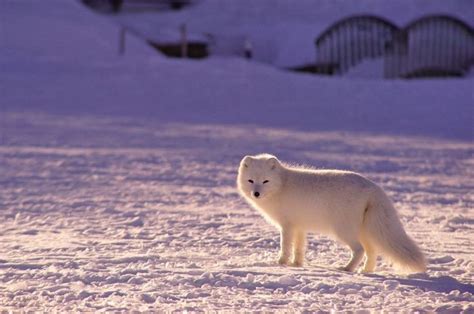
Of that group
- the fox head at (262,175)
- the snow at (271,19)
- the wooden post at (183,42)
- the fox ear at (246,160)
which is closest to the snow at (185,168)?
the fox head at (262,175)

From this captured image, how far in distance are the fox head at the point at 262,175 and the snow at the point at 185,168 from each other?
0.42m

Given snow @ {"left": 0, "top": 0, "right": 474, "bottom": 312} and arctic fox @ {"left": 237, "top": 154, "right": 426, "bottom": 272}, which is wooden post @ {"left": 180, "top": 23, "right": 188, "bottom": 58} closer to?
snow @ {"left": 0, "top": 0, "right": 474, "bottom": 312}

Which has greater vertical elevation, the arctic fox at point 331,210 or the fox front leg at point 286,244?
the arctic fox at point 331,210

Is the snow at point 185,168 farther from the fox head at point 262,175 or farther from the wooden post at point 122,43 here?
the fox head at point 262,175

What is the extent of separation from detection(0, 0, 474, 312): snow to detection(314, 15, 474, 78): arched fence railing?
8.60 ft

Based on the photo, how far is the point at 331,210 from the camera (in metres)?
4.54

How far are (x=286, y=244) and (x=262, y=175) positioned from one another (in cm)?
41

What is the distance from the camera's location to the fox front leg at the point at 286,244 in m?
4.76

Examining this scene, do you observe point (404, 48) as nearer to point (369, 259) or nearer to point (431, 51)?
point (431, 51)

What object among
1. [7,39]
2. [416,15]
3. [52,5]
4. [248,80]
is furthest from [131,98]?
[416,15]

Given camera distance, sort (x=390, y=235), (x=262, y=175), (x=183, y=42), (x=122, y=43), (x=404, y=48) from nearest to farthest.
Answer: (x=390, y=235), (x=262, y=175), (x=122, y=43), (x=404, y=48), (x=183, y=42)

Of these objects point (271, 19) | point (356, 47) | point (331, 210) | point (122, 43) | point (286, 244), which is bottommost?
point (286, 244)

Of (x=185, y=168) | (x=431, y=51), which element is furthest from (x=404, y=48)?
(x=185, y=168)

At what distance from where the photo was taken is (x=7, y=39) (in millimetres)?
15680
